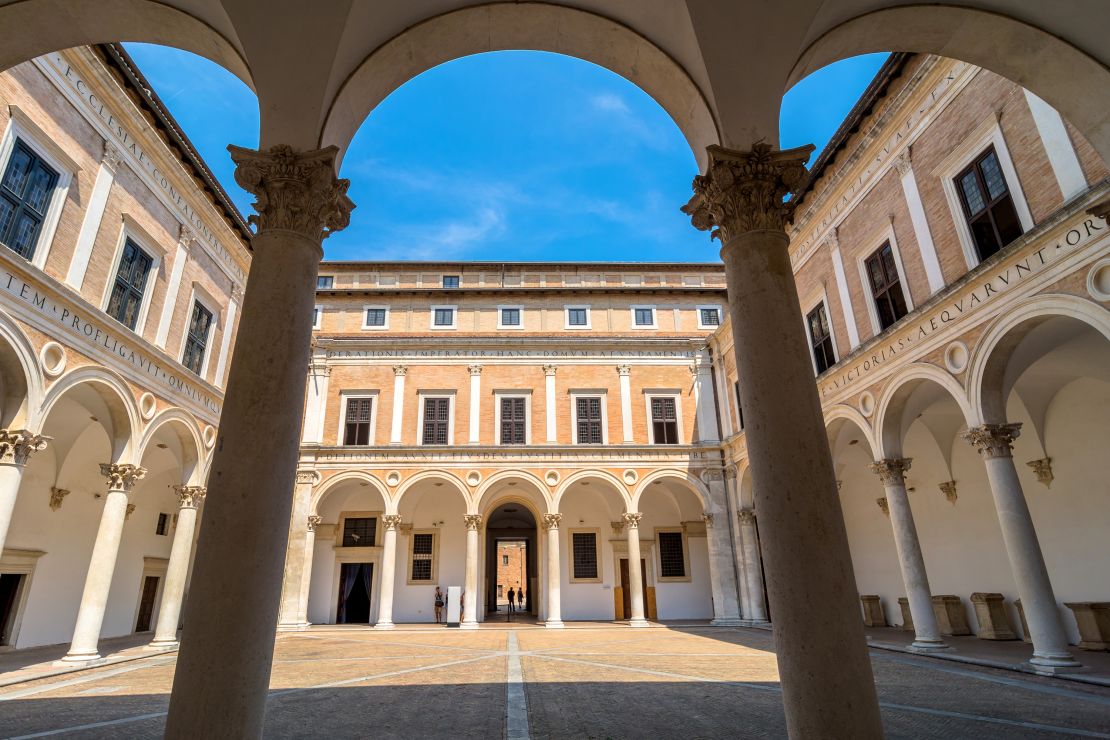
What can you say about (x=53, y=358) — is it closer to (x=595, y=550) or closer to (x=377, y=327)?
(x=377, y=327)

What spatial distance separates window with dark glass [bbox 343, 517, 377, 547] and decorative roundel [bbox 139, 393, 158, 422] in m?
11.3

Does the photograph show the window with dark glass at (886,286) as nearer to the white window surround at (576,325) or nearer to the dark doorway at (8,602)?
the white window surround at (576,325)

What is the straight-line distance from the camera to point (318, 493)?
2159 centimetres

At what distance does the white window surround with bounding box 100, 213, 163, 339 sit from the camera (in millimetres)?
12781

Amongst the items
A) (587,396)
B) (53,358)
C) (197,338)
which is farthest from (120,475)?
(587,396)

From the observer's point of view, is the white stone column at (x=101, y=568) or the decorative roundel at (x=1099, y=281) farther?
the white stone column at (x=101, y=568)

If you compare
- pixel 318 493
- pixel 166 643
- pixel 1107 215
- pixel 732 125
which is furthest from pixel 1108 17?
pixel 318 493

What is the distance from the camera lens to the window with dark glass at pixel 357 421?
74.4ft

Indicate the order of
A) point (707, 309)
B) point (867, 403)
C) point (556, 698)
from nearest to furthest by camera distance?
point (556, 698) < point (867, 403) < point (707, 309)

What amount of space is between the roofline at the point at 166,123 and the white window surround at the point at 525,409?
10363 millimetres

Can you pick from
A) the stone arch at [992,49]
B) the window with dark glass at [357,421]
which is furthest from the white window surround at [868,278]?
the window with dark glass at [357,421]

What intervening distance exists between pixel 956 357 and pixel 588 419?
13682 millimetres

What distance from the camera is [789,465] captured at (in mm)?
3822

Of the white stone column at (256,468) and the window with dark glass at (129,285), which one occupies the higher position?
the window with dark glass at (129,285)
